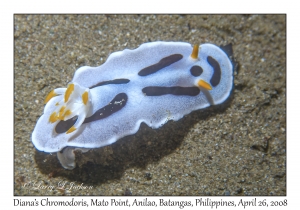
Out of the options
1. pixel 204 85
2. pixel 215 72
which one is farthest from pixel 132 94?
pixel 215 72

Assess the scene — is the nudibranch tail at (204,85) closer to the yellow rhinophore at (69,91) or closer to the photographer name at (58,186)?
the yellow rhinophore at (69,91)

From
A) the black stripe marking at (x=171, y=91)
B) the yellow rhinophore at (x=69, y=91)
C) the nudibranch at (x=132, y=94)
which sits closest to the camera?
the yellow rhinophore at (x=69, y=91)

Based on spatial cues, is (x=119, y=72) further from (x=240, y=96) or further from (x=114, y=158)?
(x=240, y=96)

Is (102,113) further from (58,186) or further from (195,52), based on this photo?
(195,52)

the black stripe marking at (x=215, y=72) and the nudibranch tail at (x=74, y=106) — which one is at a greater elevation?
the black stripe marking at (x=215, y=72)

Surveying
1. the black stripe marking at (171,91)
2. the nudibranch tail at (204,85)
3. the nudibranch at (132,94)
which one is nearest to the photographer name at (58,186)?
the nudibranch at (132,94)
